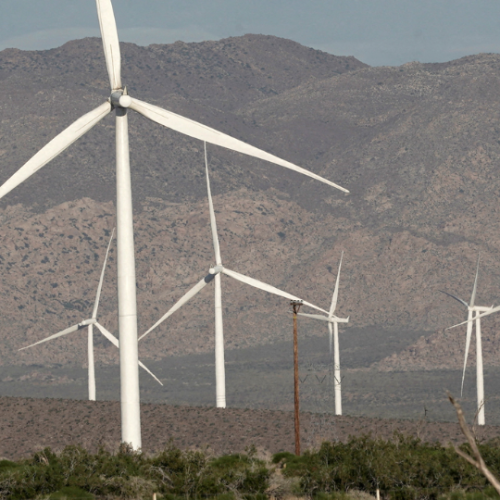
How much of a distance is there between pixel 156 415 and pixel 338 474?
31209mm

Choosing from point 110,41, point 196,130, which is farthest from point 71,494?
point 110,41

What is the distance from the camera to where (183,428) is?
63.2 m

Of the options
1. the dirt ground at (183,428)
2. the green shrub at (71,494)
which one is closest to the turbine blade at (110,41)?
the green shrub at (71,494)

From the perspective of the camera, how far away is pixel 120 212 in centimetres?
3272

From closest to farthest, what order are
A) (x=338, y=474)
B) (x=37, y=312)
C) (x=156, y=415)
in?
1. (x=338, y=474)
2. (x=156, y=415)
3. (x=37, y=312)

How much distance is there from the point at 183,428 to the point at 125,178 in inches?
1297

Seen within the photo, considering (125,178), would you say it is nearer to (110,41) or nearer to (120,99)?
(120,99)

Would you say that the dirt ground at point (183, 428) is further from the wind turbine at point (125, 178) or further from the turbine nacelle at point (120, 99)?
the turbine nacelle at point (120, 99)

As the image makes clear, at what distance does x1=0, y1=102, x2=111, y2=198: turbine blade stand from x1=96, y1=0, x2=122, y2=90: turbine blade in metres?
1.01

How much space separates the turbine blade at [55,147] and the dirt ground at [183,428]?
2839cm

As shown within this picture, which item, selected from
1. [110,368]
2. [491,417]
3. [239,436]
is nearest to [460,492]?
[239,436]

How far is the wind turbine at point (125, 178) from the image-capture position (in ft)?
106

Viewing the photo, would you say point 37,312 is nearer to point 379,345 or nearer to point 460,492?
point 379,345

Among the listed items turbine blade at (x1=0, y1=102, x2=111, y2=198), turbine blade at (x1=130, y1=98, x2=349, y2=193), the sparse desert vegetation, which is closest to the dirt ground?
the sparse desert vegetation
